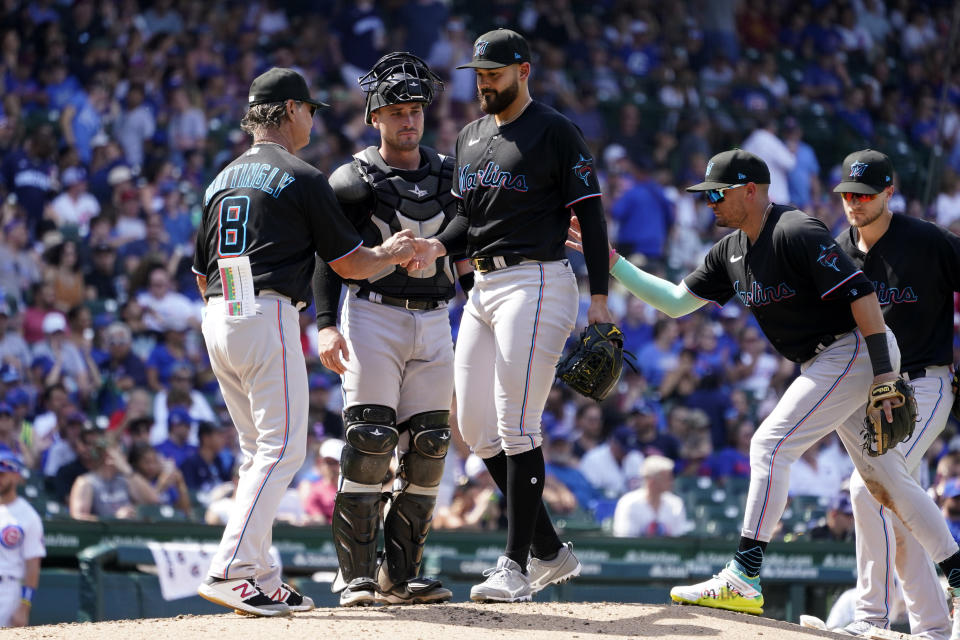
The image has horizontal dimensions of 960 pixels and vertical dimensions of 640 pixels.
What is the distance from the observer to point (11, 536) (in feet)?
24.3

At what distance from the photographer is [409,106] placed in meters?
5.16

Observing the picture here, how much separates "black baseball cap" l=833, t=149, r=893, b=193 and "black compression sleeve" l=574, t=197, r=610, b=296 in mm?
1182

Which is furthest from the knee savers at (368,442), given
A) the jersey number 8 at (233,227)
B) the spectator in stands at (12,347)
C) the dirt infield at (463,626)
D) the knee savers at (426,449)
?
the spectator in stands at (12,347)

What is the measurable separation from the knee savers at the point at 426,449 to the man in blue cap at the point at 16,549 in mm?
3355

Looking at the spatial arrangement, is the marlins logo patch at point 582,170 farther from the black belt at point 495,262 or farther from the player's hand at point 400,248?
the player's hand at point 400,248

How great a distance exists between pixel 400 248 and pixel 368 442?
78 centimetres

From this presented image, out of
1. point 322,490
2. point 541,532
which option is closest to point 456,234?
point 541,532

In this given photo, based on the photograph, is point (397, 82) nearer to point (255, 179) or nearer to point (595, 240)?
point (255, 179)

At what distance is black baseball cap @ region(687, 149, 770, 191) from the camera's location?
199 inches

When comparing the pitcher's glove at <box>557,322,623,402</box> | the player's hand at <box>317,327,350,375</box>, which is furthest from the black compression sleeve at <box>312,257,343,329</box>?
the pitcher's glove at <box>557,322,623,402</box>

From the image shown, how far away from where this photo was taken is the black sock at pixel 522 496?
16.1ft

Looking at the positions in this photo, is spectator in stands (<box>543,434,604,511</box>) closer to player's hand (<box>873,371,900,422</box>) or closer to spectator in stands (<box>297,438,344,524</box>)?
spectator in stands (<box>297,438,344,524</box>)

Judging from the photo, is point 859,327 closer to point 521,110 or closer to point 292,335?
point 521,110

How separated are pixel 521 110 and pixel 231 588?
217 centimetres
